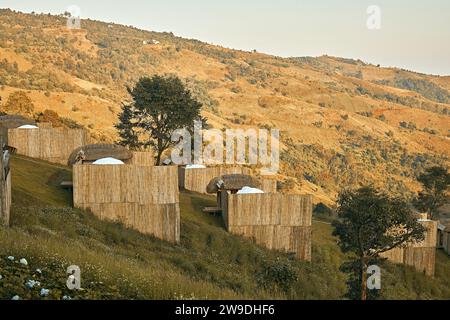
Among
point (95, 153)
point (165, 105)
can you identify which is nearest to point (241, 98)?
point (165, 105)

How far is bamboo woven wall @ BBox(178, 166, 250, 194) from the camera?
34.6 m

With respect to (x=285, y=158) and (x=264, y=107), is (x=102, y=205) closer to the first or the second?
(x=285, y=158)

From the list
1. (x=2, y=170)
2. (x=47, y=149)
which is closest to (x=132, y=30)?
(x=47, y=149)

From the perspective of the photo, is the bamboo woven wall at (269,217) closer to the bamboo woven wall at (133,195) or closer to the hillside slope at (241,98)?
the bamboo woven wall at (133,195)

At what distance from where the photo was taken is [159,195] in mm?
22656

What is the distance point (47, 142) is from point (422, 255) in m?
22.6

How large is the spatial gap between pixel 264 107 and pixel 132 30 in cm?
5611

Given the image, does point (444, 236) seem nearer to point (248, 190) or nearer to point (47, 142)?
point (248, 190)

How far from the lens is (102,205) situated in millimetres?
22094

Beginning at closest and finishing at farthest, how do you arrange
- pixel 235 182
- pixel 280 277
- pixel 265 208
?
pixel 280 277
pixel 265 208
pixel 235 182

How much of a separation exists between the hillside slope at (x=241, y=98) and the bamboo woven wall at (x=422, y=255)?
2469cm

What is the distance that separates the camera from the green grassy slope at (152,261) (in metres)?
8.37

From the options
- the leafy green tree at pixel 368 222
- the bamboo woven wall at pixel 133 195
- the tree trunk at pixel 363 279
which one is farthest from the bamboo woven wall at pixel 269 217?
the tree trunk at pixel 363 279

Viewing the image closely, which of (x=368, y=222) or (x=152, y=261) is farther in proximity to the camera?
(x=368, y=222)
